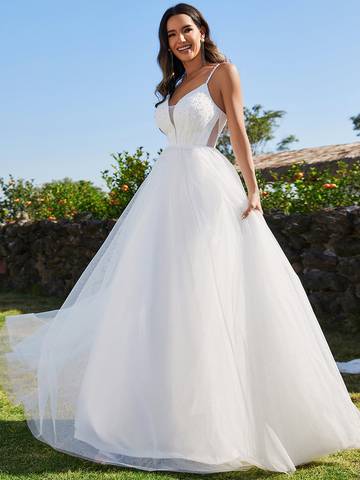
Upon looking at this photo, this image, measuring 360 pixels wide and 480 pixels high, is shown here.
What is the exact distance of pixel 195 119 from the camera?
3.68 meters

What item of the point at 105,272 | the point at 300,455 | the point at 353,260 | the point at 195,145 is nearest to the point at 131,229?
the point at 105,272

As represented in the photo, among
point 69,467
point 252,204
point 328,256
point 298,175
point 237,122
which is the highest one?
point 298,175

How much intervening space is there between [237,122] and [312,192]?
4296mm

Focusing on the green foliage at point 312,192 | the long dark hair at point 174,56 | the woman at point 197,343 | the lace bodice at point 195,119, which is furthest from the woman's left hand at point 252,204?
the green foliage at point 312,192

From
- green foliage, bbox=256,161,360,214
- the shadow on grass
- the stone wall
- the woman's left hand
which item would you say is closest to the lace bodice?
the woman's left hand

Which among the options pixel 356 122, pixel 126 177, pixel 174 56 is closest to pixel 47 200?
pixel 126 177

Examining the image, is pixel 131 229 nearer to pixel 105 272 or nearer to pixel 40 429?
pixel 105 272

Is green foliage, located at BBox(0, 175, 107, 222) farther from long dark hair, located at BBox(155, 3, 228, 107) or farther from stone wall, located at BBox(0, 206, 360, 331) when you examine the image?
long dark hair, located at BBox(155, 3, 228, 107)

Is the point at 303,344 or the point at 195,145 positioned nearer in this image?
the point at 303,344

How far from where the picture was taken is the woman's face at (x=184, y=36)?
12.6 ft

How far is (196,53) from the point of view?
153 inches

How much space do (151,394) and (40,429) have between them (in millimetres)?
842

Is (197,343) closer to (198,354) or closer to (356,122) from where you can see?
(198,354)

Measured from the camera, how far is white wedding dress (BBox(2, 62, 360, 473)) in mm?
3137
